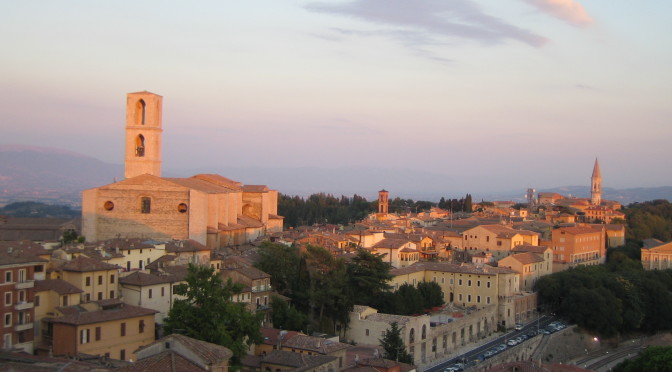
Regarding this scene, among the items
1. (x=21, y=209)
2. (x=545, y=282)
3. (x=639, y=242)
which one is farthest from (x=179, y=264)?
(x=21, y=209)

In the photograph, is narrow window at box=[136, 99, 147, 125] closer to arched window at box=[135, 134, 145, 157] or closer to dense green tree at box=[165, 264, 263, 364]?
arched window at box=[135, 134, 145, 157]

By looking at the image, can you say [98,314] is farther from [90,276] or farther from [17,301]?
[90,276]

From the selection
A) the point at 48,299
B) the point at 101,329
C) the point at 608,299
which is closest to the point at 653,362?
the point at 608,299

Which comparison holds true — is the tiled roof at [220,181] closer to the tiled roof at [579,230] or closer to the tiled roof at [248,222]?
the tiled roof at [248,222]

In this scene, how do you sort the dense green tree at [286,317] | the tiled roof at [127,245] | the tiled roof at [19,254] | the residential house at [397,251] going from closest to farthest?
the tiled roof at [19,254] → the dense green tree at [286,317] → the tiled roof at [127,245] → the residential house at [397,251]

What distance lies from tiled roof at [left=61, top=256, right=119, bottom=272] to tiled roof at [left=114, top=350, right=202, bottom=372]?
8977 mm

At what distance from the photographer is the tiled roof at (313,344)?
2433cm

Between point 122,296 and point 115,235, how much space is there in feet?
49.0

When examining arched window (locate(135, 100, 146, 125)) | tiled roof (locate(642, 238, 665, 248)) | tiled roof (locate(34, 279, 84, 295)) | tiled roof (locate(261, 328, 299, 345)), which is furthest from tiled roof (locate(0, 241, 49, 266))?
tiled roof (locate(642, 238, 665, 248))

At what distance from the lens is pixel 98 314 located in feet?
70.3

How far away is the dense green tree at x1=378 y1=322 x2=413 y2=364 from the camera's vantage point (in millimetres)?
27984

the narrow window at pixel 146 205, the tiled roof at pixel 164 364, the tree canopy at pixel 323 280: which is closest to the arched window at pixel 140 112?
the narrow window at pixel 146 205

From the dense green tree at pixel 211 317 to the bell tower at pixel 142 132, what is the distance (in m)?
23.8

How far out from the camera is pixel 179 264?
30500mm
